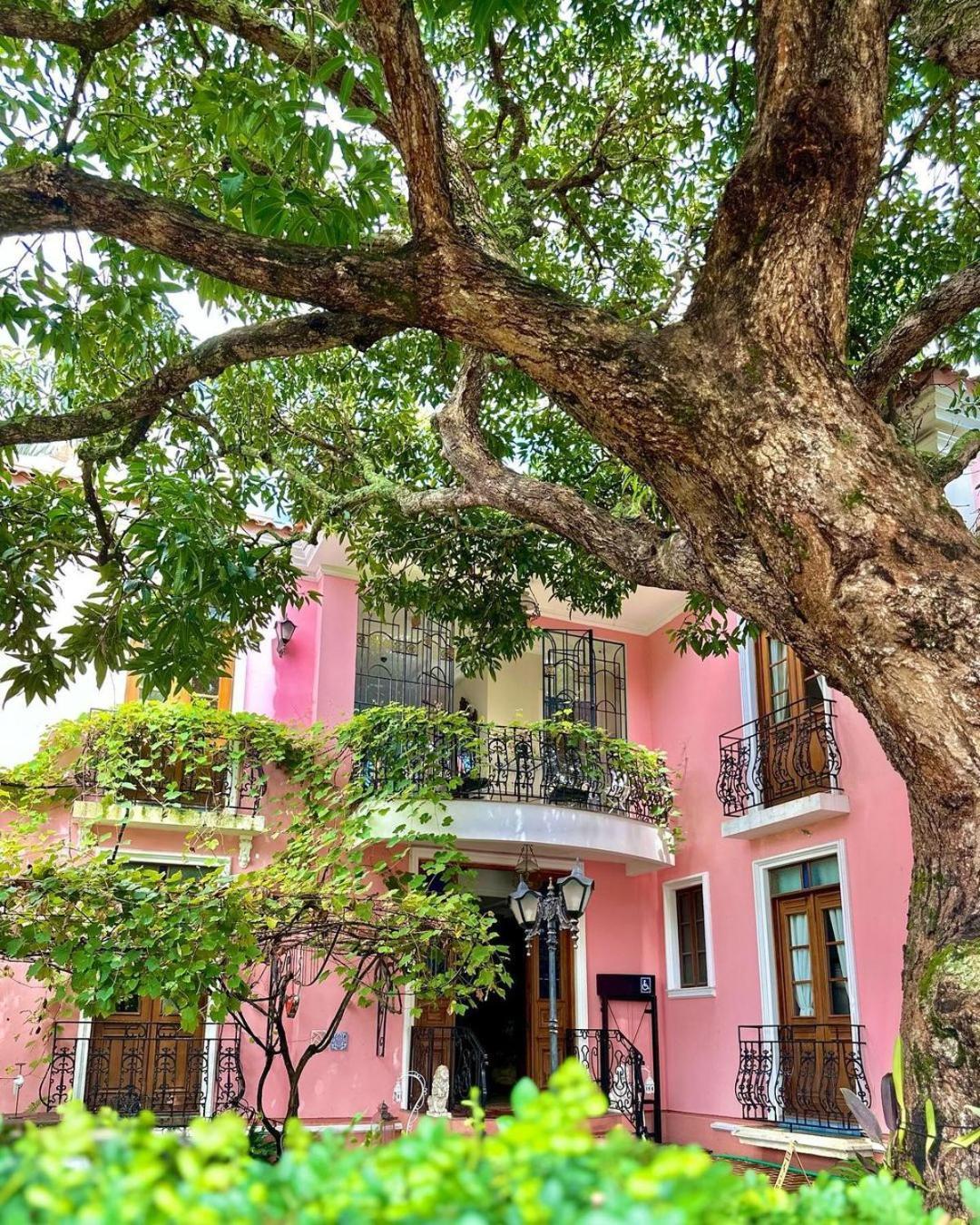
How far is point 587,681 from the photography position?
12.6 m

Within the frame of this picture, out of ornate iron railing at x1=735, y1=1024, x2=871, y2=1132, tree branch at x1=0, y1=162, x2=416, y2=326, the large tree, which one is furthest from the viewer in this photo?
ornate iron railing at x1=735, y1=1024, x2=871, y2=1132

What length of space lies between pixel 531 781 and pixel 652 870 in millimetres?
1962

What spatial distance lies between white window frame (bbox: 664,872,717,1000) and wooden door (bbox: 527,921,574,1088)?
41.5 inches

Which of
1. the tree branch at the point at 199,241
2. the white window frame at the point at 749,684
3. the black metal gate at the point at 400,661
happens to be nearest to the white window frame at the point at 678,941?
the white window frame at the point at 749,684

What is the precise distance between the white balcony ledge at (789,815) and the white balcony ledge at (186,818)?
4460mm

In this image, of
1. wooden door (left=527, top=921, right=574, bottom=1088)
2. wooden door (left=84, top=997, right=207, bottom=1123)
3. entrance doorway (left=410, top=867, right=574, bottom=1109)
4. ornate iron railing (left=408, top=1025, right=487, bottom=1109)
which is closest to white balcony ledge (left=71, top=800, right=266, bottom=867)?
wooden door (left=84, top=997, right=207, bottom=1123)

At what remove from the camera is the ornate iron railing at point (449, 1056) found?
10367 mm

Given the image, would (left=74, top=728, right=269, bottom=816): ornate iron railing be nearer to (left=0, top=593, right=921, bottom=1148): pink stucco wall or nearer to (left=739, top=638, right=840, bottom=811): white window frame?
(left=0, top=593, right=921, bottom=1148): pink stucco wall

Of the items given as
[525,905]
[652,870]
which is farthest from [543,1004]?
[525,905]

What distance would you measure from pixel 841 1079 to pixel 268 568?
6376 millimetres

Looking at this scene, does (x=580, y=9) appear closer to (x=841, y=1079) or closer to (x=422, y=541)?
(x=422, y=541)

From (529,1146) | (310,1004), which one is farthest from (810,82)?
(310,1004)

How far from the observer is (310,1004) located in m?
10.0

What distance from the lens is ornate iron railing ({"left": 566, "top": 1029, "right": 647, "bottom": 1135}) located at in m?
10.7
